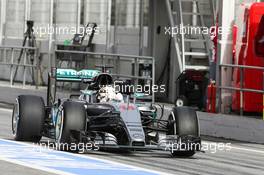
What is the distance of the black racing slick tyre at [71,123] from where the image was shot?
1286 centimetres

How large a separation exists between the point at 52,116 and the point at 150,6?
10824mm

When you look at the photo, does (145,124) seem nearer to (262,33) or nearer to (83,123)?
(83,123)

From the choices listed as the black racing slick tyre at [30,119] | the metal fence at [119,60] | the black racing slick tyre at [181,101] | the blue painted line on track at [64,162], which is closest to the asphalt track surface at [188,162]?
the blue painted line on track at [64,162]

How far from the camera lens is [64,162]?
11820mm

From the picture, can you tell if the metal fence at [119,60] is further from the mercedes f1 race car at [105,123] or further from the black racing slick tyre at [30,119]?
the black racing slick tyre at [30,119]

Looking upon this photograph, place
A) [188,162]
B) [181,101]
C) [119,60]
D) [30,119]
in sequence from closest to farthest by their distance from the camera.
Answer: [188,162] → [30,119] → [181,101] → [119,60]

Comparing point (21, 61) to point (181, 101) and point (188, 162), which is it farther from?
point (188, 162)

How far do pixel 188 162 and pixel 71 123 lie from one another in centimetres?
197

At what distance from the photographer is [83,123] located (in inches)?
508

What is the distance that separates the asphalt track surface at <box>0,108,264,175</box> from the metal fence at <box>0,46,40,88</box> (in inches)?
373

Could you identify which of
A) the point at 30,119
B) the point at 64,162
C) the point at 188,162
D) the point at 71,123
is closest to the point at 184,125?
the point at 188,162

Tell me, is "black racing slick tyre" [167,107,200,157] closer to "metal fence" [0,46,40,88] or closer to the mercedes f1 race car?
the mercedes f1 race car

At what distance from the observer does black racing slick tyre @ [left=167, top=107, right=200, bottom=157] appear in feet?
44.1

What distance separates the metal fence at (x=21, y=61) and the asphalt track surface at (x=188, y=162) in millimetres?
9483
